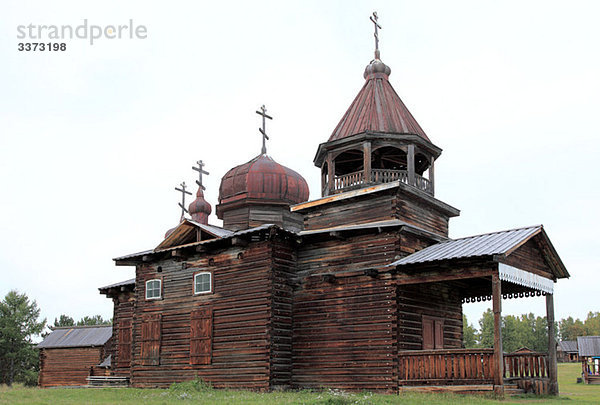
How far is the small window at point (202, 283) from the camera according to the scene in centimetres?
2438

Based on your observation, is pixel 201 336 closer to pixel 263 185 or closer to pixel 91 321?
pixel 263 185

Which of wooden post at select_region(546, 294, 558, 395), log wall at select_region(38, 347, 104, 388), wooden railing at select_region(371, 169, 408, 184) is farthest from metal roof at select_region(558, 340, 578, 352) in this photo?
wooden railing at select_region(371, 169, 408, 184)

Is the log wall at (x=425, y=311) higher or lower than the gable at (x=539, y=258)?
lower

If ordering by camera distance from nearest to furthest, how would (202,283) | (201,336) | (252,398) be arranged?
(252,398) < (201,336) < (202,283)

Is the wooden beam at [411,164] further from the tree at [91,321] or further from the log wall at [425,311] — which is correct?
the tree at [91,321]

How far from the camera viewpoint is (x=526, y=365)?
64.7ft

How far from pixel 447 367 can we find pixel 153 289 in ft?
42.6

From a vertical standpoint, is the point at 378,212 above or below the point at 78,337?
above

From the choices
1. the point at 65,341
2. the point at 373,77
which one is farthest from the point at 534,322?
the point at 373,77

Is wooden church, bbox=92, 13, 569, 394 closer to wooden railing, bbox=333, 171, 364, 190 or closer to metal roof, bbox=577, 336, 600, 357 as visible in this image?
wooden railing, bbox=333, 171, 364, 190

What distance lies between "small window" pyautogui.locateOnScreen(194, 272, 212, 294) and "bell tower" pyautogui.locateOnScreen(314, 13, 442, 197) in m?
5.45

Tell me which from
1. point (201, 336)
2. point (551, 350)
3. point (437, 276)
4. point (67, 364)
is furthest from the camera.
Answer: point (67, 364)

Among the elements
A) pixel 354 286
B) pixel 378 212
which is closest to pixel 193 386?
pixel 354 286

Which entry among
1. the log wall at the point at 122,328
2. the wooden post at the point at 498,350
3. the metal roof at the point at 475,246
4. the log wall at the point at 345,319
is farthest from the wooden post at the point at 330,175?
the log wall at the point at 122,328
